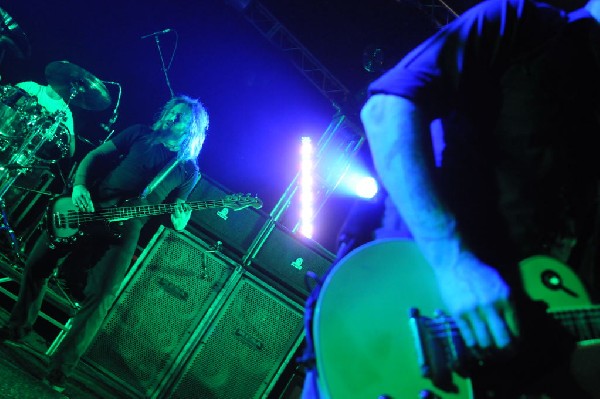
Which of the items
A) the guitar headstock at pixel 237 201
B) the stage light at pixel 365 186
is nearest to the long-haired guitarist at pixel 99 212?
the guitar headstock at pixel 237 201

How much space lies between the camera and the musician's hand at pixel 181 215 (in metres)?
4.36

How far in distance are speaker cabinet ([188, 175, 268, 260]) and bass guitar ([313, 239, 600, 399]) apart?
11.3ft

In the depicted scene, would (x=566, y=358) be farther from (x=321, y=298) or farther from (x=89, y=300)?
(x=89, y=300)

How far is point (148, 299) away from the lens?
4.27 m

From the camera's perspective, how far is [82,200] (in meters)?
4.10

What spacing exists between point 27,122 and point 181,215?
239cm

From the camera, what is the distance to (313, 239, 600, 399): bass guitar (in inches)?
43.2

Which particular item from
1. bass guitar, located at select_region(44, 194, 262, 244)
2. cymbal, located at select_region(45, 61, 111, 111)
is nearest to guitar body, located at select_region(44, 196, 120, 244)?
bass guitar, located at select_region(44, 194, 262, 244)

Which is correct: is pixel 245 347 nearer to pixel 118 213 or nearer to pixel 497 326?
pixel 118 213

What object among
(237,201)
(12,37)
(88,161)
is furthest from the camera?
(12,37)

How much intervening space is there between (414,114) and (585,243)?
0.71m

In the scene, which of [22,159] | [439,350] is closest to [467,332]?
[439,350]

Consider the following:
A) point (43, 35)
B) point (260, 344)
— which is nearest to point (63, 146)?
point (43, 35)

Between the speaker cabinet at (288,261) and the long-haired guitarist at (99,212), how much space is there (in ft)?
3.36
